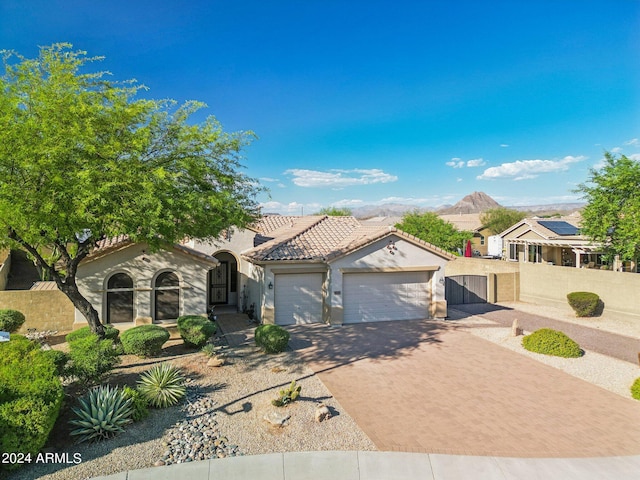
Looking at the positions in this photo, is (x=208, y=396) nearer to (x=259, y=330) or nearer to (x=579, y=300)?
(x=259, y=330)

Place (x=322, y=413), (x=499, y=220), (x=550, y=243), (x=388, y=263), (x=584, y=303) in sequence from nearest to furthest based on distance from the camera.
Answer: (x=322, y=413)
(x=388, y=263)
(x=584, y=303)
(x=550, y=243)
(x=499, y=220)

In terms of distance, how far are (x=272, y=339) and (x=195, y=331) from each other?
2.77 metres

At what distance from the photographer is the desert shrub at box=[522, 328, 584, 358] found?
1408 centimetres

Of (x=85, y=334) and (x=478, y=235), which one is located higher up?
(x=478, y=235)

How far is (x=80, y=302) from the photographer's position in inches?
519

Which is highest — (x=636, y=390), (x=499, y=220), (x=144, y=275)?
(x=499, y=220)

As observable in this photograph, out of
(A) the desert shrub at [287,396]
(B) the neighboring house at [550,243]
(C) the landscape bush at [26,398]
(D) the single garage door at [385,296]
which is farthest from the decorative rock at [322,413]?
(B) the neighboring house at [550,243]

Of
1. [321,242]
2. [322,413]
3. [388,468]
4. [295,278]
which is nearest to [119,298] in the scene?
[295,278]

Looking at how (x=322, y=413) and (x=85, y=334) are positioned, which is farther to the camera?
(x=85, y=334)

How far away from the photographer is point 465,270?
109 ft

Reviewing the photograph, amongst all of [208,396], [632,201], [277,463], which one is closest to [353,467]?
[277,463]

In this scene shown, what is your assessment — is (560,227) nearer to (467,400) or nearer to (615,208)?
(615,208)

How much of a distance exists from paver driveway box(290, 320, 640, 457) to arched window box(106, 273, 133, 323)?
7.07 metres

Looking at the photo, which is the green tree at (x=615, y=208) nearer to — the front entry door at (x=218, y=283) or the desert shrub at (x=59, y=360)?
the front entry door at (x=218, y=283)
